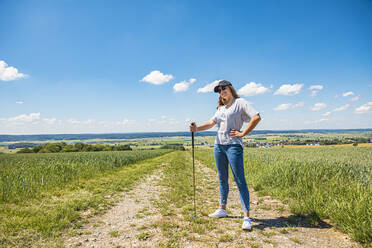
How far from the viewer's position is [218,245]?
2873 millimetres

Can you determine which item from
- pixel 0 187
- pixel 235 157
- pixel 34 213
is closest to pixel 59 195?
pixel 0 187

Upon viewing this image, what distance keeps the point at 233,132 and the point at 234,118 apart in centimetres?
28

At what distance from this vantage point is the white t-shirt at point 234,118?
3366mm

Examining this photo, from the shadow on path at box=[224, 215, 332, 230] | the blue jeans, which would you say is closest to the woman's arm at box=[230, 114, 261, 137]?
the blue jeans

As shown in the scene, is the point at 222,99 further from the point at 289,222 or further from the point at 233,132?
the point at 289,222

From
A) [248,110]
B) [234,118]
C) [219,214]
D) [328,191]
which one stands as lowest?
[219,214]

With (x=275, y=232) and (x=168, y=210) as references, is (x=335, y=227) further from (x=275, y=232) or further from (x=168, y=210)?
(x=168, y=210)

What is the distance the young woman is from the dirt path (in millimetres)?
442

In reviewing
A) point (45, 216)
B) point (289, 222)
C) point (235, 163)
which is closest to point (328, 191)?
point (289, 222)

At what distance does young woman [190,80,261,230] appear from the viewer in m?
3.34

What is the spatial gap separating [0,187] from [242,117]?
7.17m

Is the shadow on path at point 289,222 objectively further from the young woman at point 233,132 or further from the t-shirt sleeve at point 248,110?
the t-shirt sleeve at point 248,110

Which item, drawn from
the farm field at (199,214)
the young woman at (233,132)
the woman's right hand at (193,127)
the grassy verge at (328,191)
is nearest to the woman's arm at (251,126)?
the young woman at (233,132)

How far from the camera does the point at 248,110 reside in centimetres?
329
